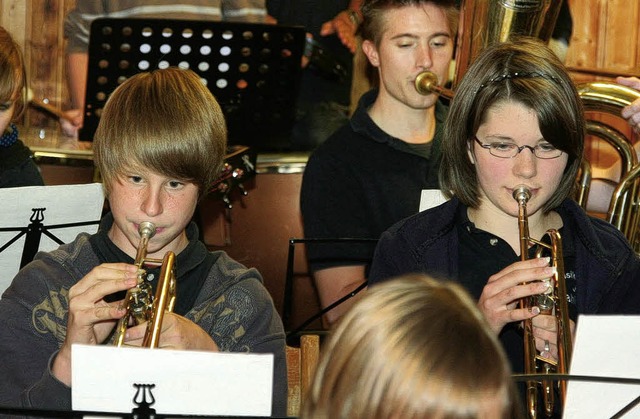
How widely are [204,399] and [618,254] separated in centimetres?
102

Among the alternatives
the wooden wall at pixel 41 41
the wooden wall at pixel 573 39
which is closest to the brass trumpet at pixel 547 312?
the wooden wall at pixel 573 39

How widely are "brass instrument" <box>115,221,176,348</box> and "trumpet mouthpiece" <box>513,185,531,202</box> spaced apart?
657mm

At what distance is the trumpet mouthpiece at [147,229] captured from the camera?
1942 mm

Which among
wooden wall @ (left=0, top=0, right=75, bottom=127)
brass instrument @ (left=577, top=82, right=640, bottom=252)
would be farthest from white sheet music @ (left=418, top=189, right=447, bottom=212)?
wooden wall @ (left=0, top=0, right=75, bottom=127)

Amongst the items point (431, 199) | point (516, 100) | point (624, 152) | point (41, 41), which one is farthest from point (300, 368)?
point (41, 41)

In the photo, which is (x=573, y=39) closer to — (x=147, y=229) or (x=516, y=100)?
(x=516, y=100)

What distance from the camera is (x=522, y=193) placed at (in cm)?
201

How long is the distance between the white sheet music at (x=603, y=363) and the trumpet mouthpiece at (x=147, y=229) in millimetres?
802

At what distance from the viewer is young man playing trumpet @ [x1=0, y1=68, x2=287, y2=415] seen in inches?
76.2

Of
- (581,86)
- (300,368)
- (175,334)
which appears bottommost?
(300,368)

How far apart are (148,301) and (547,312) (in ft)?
2.36

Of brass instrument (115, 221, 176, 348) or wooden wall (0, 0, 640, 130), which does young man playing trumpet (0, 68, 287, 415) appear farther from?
wooden wall (0, 0, 640, 130)

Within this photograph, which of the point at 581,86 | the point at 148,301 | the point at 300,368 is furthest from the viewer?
the point at 581,86

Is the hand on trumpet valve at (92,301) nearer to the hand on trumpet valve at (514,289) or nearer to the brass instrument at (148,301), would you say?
the brass instrument at (148,301)
